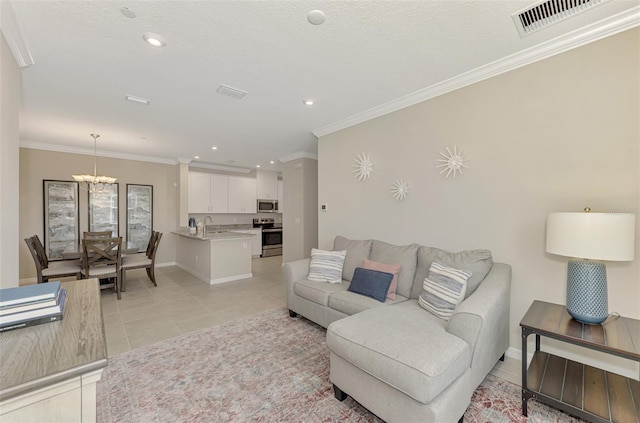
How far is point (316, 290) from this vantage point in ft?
9.72

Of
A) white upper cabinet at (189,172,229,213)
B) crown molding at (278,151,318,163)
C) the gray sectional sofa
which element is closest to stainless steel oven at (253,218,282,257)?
white upper cabinet at (189,172,229,213)

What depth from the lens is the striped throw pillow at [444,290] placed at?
7.06 feet

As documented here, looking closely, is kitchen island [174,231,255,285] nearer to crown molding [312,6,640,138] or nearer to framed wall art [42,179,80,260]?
framed wall art [42,179,80,260]

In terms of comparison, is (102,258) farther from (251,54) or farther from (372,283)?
(372,283)

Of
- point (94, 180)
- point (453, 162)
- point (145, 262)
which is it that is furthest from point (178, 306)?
point (453, 162)

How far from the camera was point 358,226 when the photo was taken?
12.4ft

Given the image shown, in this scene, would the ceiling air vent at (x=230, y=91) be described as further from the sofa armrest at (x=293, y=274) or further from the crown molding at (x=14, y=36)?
the sofa armrest at (x=293, y=274)

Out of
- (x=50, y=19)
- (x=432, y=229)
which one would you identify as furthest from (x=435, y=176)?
(x=50, y=19)

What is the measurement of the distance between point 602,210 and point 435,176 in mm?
1317

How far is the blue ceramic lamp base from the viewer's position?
5.67 feet

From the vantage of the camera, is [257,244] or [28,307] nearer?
[28,307]

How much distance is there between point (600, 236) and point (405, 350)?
1375 millimetres

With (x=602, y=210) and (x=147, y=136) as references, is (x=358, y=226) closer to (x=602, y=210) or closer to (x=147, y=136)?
(x=602, y=210)

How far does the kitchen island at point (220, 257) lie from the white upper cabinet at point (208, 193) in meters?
1.55
